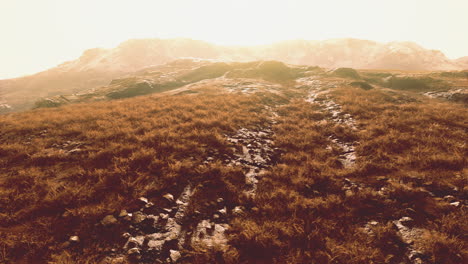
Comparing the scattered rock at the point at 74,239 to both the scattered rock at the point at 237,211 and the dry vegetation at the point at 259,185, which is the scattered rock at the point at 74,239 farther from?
the scattered rock at the point at 237,211

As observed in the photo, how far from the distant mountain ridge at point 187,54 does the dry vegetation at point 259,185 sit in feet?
195

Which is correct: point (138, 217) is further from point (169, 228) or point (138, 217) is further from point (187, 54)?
Result: point (187, 54)

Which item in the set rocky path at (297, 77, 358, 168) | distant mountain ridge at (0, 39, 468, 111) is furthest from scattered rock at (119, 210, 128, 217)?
distant mountain ridge at (0, 39, 468, 111)

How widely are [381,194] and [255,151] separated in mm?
4937

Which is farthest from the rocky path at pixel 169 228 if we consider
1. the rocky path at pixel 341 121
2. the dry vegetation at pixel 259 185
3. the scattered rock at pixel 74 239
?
the rocky path at pixel 341 121

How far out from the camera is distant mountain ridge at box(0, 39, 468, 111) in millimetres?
65312

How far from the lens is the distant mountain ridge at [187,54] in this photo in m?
65.3

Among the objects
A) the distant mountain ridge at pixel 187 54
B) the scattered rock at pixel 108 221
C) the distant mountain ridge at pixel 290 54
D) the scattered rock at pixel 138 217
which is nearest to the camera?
the scattered rock at pixel 108 221

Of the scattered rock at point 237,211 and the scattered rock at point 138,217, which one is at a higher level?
the scattered rock at point 138,217

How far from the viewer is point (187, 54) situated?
11775 cm

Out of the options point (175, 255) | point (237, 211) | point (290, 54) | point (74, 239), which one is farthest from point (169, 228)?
point (290, 54)

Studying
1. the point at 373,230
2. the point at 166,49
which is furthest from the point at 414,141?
the point at 166,49

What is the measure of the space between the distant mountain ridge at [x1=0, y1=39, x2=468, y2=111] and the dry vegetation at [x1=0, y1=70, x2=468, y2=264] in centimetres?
5940

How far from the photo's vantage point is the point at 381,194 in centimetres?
568
